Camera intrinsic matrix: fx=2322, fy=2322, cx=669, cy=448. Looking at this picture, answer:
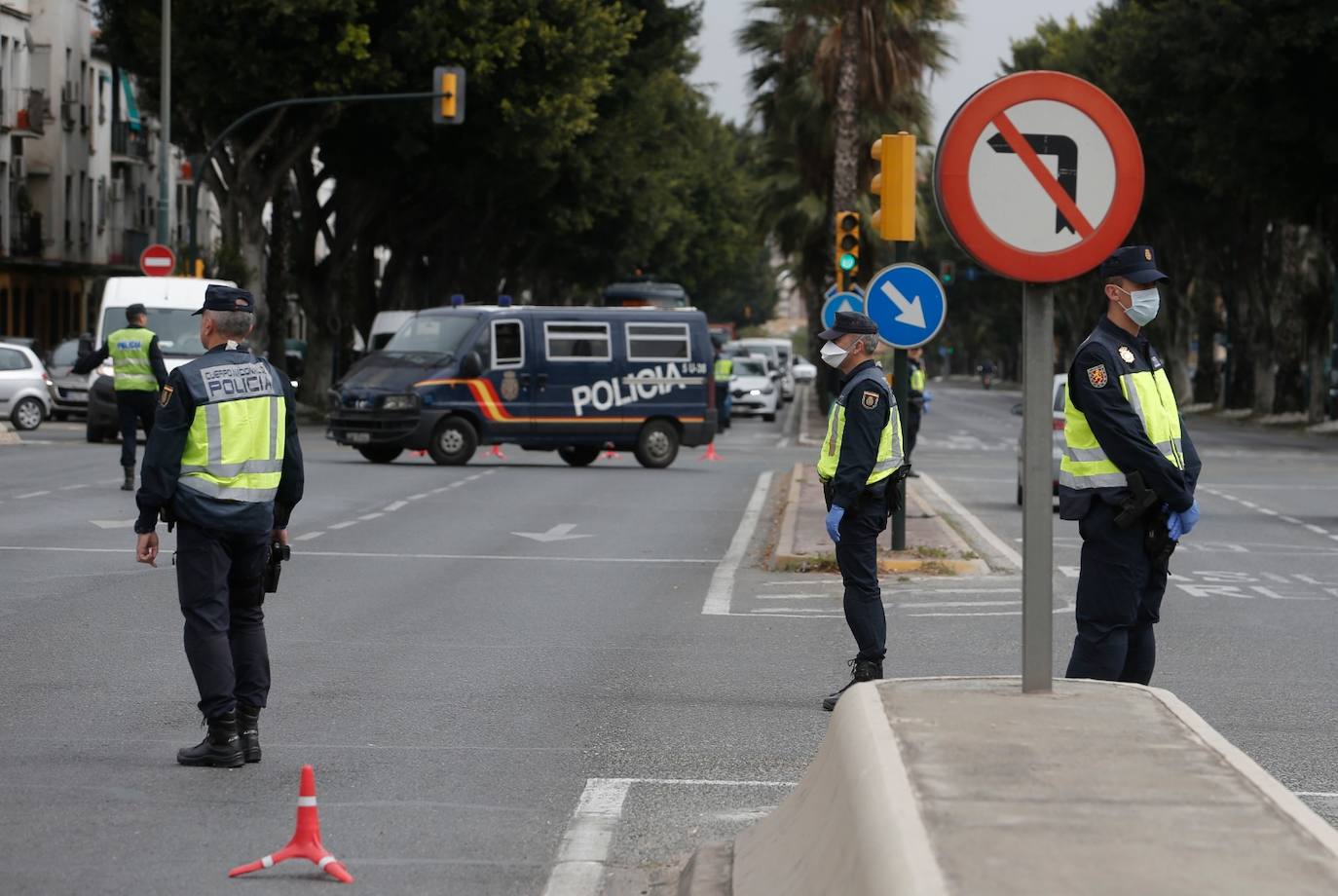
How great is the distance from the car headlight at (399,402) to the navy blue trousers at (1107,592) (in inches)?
923

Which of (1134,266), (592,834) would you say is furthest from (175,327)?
(592,834)

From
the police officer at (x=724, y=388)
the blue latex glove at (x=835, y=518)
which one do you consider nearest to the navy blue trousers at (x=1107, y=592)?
the blue latex glove at (x=835, y=518)

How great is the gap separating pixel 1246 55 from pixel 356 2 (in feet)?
57.4

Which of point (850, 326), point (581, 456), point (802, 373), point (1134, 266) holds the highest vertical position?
point (1134, 266)

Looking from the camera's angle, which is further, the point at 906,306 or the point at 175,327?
the point at 175,327

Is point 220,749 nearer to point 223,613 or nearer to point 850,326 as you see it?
point 223,613

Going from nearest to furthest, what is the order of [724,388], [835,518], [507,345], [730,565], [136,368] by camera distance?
[835,518], [730,565], [136,368], [507,345], [724,388]

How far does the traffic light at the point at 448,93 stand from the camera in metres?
38.2

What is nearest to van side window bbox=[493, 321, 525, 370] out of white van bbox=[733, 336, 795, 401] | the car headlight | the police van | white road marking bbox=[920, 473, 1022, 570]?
the police van

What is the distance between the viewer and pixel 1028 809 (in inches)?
203

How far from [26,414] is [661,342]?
1200 centimetres

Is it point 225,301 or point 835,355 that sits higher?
point 225,301

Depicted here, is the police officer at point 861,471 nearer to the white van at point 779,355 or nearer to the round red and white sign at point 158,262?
the round red and white sign at point 158,262

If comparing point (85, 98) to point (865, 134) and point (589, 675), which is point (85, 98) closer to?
point (865, 134)
